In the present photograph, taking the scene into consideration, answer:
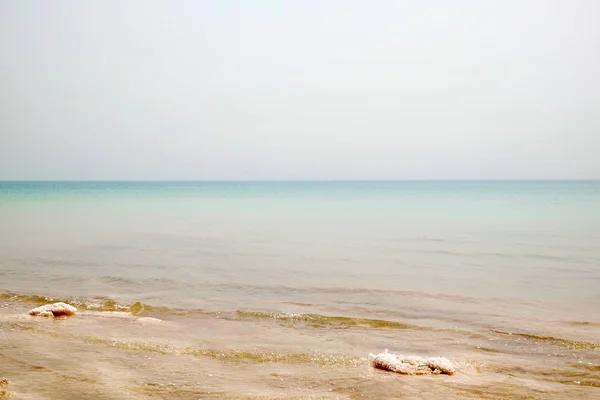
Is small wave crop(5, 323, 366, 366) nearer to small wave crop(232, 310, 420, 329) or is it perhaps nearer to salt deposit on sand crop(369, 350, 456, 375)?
salt deposit on sand crop(369, 350, 456, 375)

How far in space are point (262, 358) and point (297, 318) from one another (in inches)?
103

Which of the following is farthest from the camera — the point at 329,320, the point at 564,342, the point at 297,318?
the point at 297,318

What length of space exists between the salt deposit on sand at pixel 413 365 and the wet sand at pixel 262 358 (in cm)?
15

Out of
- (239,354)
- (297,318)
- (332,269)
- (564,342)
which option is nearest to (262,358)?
(239,354)

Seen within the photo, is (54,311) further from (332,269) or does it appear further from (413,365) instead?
(332,269)

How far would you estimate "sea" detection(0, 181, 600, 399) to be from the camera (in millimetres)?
5438

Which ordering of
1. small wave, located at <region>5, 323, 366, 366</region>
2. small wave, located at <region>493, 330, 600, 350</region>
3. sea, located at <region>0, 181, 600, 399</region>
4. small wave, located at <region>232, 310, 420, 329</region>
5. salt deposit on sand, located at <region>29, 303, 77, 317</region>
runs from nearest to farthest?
sea, located at <region>0, 181, 600, 399</region> < small wave, located at <region>5, 323, 366, 366</region> < small wave, located at <region>493, 330, 600, 350</region> < salt deposit on sand, located at <region>29, 303, 77, 317</region> < small wave, located at <region>232, 310, 420, 329</region>

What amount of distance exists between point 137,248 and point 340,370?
14235 millimetres

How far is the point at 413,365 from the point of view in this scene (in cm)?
602

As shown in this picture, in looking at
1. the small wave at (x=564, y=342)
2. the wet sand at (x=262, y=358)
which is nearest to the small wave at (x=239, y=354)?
the wet sand at (x=262, y=358)

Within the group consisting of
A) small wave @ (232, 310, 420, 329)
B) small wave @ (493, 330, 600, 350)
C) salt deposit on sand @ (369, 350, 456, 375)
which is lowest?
small wave @ (232, 310, 420, 329)

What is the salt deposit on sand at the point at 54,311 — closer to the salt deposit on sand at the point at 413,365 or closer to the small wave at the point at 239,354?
the small wave at the point at 239,354

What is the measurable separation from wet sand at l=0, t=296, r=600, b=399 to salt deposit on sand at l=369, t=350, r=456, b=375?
6.0 inches

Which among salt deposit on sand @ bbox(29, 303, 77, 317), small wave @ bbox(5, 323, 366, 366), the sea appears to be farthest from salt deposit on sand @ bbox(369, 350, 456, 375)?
salt deposit on sand @ bbox(29, 303, 77, 317)
